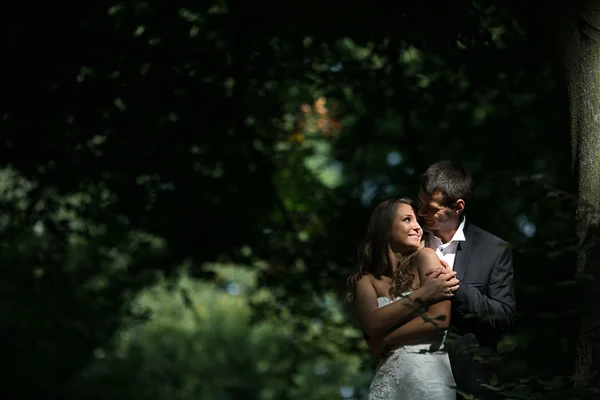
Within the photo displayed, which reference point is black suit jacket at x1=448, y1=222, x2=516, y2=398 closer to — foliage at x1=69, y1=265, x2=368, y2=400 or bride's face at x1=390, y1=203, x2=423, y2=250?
bride's face at x1=390, y1=203, x2=423, y2=250

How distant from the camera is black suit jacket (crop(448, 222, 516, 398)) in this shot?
5289 mm

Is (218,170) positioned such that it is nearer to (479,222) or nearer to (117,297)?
(117,297)

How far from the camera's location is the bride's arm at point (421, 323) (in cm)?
538

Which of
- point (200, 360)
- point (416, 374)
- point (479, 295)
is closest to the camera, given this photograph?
point (479, 295)

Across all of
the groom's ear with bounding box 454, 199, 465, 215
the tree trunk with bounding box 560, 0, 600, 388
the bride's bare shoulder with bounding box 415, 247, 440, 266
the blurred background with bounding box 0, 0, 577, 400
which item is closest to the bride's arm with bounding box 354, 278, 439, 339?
the bride's bare shoulder with bounding box 415, 247, 440, 266

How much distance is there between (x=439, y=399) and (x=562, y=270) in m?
5.67

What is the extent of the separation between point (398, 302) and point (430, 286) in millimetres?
244

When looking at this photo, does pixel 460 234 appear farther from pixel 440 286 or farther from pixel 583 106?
pixel 583 106

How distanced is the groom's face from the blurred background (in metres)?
2.23

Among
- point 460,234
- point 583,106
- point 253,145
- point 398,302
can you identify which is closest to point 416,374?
point 398,302

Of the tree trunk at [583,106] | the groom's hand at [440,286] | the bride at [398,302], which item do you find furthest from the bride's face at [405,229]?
the tree trunk at [583,106]

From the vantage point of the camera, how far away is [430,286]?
539 centimetres

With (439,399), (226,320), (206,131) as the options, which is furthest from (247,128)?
(226,320)

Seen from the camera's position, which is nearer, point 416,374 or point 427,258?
point 427,258
